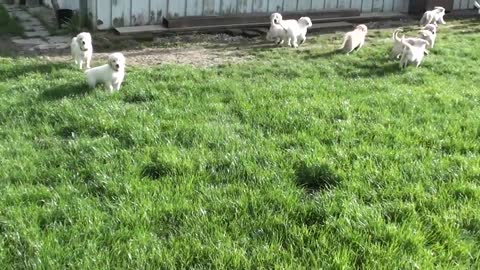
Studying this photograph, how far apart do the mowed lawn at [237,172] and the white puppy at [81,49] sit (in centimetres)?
31

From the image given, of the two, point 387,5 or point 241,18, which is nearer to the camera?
point 241,18

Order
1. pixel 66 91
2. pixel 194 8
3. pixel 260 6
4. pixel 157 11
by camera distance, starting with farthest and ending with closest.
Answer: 1. pixel 260 6
2. pixel 194 8
3. pixel 157 11
4. pixel 66 91

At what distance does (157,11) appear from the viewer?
10.6 metres

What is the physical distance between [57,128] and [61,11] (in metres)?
5.48

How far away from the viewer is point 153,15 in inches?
415

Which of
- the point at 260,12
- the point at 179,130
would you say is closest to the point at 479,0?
the point at 260,12

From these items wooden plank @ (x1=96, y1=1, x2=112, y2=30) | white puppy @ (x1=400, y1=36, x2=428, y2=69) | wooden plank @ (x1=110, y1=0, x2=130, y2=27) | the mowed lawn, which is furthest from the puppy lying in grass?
wooden plank @ (x1=96, y1=1, x2=112, y2=30)

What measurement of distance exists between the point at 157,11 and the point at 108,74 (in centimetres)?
423

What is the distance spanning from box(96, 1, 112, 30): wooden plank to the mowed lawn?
284 centimetres

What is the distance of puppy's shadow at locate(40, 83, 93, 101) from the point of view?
636 centimetres

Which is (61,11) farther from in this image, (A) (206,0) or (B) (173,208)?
(B) (173,208)

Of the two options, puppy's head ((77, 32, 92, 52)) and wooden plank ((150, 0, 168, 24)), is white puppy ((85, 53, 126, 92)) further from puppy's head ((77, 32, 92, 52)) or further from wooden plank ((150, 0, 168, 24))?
wooden plank ((150, 0, 168, 24))

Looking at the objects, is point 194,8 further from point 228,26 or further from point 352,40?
point 352,40

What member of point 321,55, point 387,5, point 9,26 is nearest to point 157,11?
point 9,26
